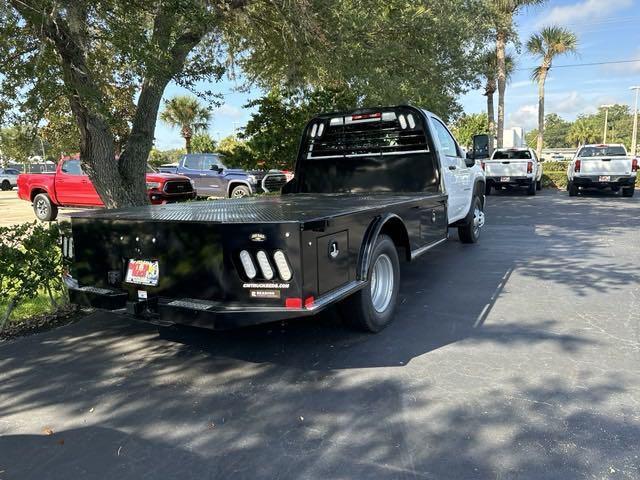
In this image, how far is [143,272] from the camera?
3.83m

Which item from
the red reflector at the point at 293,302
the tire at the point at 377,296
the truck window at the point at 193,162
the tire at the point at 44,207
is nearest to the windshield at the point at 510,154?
the truck window at the point at 193,162

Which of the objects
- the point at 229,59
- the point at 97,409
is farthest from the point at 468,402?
the point at 229,59

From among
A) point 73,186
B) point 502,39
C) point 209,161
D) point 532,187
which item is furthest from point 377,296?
point 502,39

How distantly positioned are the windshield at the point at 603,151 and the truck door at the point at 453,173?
13.0 metres

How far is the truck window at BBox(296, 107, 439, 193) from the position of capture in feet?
22.1

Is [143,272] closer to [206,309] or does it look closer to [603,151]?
[206,309]

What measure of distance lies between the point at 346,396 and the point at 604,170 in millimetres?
17585

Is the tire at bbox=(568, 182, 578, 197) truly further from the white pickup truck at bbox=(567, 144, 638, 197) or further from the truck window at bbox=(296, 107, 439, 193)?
the truck window at bbox=(296, 107, 439, 193)

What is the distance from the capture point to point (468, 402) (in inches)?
129

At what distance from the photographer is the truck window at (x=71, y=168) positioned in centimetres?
1486

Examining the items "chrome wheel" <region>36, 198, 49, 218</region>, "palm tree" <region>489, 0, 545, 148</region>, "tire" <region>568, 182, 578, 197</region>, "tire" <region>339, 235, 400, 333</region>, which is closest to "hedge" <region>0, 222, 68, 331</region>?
"tire" <region>339, 235, 400, 333</region>

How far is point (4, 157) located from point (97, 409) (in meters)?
5.83

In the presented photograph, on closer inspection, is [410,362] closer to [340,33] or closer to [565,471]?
[565,471]

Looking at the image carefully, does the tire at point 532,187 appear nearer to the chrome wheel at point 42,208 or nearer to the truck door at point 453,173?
the truck door at point 453,173
